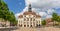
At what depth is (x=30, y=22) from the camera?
146375 millimetres

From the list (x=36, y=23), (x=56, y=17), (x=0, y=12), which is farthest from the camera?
(x=36, y=23)

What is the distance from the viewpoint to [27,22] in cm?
14750

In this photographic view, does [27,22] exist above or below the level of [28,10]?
below

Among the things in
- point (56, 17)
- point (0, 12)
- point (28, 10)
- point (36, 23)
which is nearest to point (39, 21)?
point (36, 23)

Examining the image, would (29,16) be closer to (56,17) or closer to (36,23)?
(36,23)

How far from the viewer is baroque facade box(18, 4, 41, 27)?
14638 cm

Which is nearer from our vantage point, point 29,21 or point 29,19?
point 29,21

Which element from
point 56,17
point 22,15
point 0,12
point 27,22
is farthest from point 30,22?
point 0,12

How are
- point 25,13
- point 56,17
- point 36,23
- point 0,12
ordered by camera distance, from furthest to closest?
point 25,13 → point 36,23 → point 56,17 → point 0,12

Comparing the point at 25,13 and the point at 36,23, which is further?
the point at 25,13

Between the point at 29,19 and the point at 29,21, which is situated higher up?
the point at 29,19

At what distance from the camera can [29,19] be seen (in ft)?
484

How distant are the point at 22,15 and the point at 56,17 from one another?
71.8 m

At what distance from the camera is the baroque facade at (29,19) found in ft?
480
